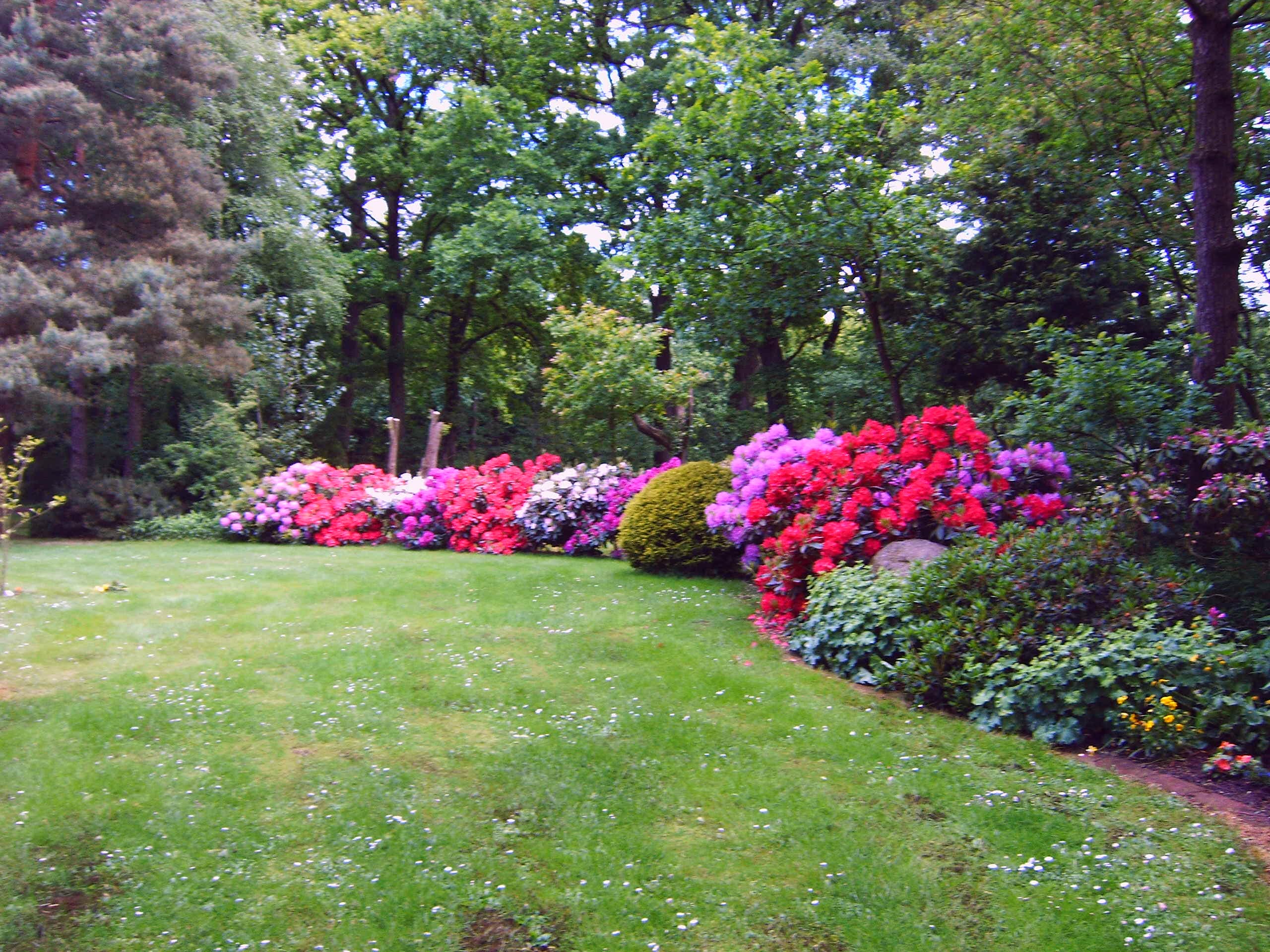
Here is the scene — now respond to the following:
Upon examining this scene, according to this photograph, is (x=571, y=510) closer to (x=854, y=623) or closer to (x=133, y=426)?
(x=854, y=623)

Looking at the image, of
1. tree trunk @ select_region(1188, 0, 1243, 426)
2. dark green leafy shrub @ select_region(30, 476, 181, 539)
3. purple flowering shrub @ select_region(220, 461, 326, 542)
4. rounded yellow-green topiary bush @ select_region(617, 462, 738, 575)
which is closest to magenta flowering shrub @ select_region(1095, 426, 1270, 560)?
tree trunk @ select_region(1188, 0, 1243, 426)

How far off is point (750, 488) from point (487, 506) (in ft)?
18.8

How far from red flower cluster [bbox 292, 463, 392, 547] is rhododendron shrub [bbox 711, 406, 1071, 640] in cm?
774

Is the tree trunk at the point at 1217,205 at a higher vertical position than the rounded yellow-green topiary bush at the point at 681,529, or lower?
higher

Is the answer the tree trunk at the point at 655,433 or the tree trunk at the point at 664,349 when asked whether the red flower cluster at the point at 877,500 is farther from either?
the tree trunk at the point at 664,349

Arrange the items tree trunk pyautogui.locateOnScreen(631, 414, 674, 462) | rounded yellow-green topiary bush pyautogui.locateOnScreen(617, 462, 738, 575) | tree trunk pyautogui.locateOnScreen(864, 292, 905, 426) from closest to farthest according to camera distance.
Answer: rounded yellow-green topiary bush pyautogui.locateOnScreen(617, 462, 738, 575) → tree trunk pyautogui.locateOnScreen(864, 292, 905, 426) → tree trunk pyautogui.locateOnScreen(631, 414, 674, 462)

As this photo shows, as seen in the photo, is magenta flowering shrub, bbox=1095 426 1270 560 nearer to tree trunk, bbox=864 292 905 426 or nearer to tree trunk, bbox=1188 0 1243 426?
tree trunk, bbox=1188 0 1243 426

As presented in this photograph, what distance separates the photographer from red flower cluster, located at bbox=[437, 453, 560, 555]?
1248cm

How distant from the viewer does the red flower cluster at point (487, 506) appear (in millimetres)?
12484

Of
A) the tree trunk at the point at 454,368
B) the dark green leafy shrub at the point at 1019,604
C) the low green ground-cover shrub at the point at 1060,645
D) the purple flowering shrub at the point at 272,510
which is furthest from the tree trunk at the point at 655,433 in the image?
the tree trunk at the point at 454,368

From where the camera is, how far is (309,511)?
13.4 m

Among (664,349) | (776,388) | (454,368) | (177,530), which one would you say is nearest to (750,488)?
(776,388)

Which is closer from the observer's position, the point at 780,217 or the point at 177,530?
the point at 780,217

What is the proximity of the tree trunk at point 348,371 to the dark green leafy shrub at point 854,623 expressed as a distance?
1682 cm
